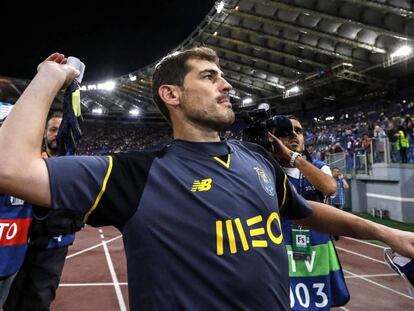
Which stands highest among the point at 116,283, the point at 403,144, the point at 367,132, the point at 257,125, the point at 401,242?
the point at 367,132

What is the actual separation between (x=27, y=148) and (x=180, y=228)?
559 mm

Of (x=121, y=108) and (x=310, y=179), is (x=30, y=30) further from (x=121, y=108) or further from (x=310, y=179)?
(x=121, y=108)

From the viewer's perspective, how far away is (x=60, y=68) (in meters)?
1.18

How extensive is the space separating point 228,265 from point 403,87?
26607mm

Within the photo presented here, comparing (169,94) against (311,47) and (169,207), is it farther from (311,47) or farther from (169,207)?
(311,47)

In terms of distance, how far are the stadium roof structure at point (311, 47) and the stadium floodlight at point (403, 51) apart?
112mm

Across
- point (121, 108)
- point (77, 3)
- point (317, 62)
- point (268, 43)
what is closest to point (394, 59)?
point (317, 62)

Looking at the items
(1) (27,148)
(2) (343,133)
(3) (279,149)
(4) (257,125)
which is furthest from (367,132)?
(1) (27,148)

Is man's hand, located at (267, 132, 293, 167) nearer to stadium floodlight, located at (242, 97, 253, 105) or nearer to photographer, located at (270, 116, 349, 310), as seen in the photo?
photographer, located at (270, 116, 349, 310)

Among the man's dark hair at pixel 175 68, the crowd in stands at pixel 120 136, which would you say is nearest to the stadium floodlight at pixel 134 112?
the crowd in stands at pixel 120 136

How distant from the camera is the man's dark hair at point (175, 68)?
62.0 inches

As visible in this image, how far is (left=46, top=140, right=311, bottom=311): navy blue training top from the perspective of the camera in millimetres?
1097

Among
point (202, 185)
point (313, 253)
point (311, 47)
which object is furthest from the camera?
point (311, 47)

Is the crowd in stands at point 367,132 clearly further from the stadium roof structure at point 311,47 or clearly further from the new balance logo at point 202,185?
the new balance logo at point 202,185
